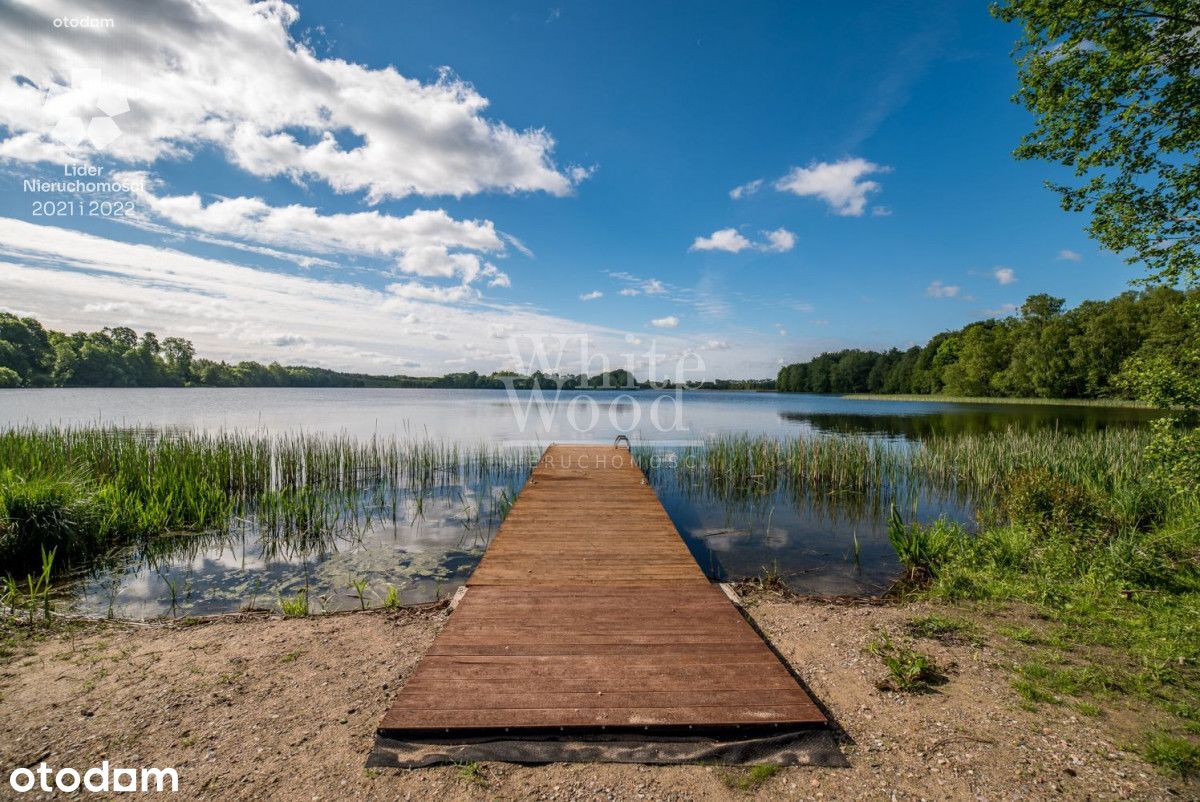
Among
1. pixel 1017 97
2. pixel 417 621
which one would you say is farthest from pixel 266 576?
pixel 1017 97

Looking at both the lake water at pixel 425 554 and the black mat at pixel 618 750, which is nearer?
the black mat at pixel 618 750

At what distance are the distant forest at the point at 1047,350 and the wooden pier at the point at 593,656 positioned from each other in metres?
29.3

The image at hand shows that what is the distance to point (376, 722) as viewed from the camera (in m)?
2.90

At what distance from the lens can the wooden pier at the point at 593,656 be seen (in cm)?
272

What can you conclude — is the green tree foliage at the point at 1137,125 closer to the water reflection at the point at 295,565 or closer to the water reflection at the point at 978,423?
the water reflection at the point at 295,565

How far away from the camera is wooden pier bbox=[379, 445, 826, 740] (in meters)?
2.72

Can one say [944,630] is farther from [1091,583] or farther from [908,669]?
[1091,583]

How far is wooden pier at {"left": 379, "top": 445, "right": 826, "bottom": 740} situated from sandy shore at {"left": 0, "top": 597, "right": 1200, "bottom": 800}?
26cm

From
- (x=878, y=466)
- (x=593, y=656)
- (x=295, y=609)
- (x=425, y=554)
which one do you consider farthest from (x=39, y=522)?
(x=878, y=466)

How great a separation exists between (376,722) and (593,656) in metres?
1.42

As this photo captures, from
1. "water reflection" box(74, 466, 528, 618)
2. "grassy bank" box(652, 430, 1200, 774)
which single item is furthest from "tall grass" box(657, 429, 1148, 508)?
"water reflection" box(74, 466, 528, 618)

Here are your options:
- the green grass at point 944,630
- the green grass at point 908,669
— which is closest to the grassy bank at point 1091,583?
the green grass at point 944,630

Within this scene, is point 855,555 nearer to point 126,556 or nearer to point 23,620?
point 23,620

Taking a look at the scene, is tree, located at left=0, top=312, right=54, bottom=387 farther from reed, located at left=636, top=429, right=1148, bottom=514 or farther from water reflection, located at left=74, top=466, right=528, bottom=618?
reed, located at left=636, top=429, right=1148, bottom=514
